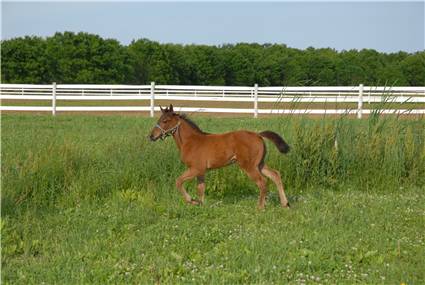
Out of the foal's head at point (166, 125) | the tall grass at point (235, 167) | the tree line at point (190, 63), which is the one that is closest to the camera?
the foal's head at point (166, 125)

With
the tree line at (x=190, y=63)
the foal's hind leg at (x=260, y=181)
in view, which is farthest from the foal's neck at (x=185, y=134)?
the tree line at (x=190, y=63)

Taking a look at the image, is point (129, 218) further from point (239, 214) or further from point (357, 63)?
point (357, 63)

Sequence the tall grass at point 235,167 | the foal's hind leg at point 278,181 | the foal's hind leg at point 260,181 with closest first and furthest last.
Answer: the foal's hind leg at point 260,181 → the foal's hind leg at point 278,181 → the tall grass at point 235,167

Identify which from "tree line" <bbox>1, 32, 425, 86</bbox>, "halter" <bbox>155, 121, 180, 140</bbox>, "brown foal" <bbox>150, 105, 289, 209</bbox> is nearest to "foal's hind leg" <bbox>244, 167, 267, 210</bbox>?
"brown foal" <bbox>150, 105, 289, 209</bbox>

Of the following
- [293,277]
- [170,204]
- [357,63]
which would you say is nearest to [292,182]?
[170,204]

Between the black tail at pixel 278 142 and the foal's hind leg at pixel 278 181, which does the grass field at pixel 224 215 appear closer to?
the foal's hind leg at pixel 278 181

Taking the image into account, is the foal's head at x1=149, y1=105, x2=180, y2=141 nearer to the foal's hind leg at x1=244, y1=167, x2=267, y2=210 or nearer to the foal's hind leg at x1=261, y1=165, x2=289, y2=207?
the foal's hind leg at x1=244, y1=167, x2=267, y2=210

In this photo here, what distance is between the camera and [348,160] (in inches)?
393

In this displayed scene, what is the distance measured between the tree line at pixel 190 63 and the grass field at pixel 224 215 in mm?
32227

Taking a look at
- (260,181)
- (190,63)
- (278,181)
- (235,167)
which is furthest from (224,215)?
(190,63)

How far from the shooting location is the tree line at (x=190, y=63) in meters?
52.8

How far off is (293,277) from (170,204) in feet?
10.3

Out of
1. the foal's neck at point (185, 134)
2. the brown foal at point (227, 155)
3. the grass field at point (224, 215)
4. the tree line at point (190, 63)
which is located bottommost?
the grass field at point (224, 215)

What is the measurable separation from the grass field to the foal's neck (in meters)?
0.90
